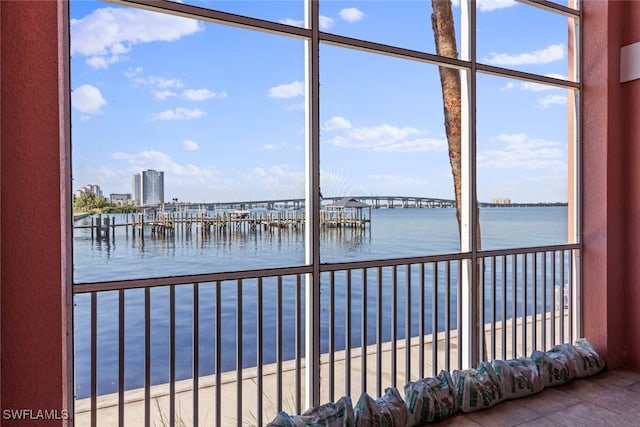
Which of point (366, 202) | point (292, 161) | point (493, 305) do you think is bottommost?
point (493, 305)

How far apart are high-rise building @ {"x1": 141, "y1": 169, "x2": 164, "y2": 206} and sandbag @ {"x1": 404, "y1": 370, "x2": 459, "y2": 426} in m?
2.84

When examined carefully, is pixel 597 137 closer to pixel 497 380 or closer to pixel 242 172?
pixel 497 380

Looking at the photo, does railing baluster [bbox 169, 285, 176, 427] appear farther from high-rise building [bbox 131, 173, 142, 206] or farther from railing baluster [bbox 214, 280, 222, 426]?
high-rise building [bbox 131, 173, 142, 206]

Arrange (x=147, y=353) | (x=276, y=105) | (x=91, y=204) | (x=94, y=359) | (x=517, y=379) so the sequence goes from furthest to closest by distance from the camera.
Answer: (x=276, y=105)
(x=517, y=379)
(x=91, y=204)
(x=147, y=353)
(x=94, y=359)

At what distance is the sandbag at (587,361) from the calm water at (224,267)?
2.69 feet

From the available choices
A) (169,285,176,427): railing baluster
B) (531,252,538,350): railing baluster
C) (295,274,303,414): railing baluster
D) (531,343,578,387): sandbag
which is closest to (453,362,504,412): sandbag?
(531,343,578,387): sandbag

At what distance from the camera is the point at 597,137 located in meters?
3.27

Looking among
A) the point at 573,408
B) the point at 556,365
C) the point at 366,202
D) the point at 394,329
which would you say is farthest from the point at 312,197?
the point at 366,202

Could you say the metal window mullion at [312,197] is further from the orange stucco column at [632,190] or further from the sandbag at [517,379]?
the orange stucco column at [632,190]

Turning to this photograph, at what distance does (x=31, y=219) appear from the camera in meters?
1.65

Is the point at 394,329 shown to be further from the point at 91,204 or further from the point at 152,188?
Result: the point at 152,188

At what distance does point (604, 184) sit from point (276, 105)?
7.43 meters

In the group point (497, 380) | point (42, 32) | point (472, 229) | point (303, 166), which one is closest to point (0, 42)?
point (42, 32)

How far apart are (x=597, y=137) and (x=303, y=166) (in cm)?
233
